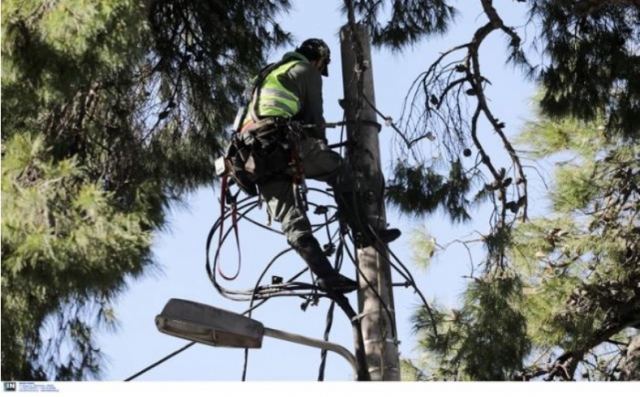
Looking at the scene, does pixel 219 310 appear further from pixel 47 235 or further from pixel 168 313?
pixel 47 235

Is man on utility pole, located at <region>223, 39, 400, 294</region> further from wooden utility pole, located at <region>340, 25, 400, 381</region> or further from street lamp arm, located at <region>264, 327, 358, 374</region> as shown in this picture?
street lamp arm, located at <region>264, 327, 358, 374</region>

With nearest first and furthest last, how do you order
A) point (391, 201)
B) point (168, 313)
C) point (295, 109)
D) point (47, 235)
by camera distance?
point (47, 235) → point (168, 313) → point (295, 109) → point (391, 201)

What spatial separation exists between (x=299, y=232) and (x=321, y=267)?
162 mm

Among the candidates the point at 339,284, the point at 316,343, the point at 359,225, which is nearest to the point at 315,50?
the point at 359,225

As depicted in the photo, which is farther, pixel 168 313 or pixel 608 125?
pixel 608 125

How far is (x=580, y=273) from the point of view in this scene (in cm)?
789

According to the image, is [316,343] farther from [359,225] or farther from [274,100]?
[274,100]

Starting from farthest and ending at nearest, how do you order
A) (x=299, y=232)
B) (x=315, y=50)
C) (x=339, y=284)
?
(x=315, y=50)
(x=299, y=232)
(x=339, y=284)

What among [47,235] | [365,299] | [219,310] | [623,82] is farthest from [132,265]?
[623,82]

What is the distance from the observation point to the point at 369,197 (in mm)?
5926

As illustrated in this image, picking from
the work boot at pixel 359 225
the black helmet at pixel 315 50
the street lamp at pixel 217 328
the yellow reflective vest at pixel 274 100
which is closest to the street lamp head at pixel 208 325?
the street lamp at pixel 217 328

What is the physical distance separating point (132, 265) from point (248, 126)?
1.22 m

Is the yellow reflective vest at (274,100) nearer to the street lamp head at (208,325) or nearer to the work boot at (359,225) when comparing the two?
the work boot at (359,225)

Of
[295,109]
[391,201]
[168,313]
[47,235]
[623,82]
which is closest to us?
[47,235]
